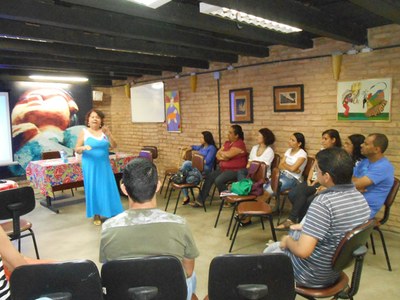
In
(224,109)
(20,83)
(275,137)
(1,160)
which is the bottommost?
(1,160)

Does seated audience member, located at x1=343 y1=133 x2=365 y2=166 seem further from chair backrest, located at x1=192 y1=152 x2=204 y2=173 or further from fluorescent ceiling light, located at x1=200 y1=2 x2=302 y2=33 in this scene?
chair backrest, located at x1=192 y1=152 x2=204 y2=173

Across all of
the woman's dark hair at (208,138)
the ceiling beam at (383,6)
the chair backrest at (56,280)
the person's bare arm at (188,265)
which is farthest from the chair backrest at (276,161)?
the chair backrest at (56,280)

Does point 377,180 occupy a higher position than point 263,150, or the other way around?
point 263,150

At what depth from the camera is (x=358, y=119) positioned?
4176 mm

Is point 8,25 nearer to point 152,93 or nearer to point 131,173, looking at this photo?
point 131,173

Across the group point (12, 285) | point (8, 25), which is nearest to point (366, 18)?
point (8, 25)

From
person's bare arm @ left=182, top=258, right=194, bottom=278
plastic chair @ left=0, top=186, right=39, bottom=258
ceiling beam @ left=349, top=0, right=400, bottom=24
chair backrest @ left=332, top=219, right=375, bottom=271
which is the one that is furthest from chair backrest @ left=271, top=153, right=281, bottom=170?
person's bare arm @ left=182, top=258, right=194, bottom=278

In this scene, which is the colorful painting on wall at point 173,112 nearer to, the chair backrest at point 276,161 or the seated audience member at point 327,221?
the chair backrest at point 276,161

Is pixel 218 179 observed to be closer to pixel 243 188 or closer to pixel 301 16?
pixel 243 188

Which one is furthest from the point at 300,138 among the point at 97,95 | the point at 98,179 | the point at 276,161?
the point at 97,95

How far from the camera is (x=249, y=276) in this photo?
57.5 inches

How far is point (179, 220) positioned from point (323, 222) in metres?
0.73

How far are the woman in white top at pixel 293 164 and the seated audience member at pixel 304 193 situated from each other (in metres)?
0.18

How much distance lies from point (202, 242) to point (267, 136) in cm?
187
